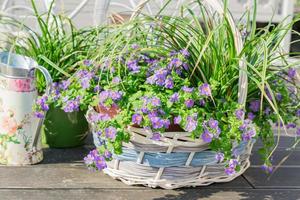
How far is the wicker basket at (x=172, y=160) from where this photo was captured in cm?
124

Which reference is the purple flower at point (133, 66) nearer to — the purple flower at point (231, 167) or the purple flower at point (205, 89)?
the purple flower at point (205, 89)

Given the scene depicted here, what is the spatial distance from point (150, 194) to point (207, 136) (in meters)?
0.24

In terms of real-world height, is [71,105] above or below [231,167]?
above

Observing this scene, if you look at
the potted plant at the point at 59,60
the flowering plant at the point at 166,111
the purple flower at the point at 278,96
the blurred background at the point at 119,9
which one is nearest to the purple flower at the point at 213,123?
the flowering plant at the point at 166,111

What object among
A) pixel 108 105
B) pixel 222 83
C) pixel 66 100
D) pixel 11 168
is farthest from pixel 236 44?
pixel 11 168

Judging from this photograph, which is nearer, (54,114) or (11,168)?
(11,168)

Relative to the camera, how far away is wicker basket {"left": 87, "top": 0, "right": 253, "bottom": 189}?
1235 mm

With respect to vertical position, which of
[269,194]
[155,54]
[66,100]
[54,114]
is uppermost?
[155,54]

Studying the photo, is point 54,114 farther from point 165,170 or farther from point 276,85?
point 276,85

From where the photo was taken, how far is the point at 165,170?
129cm

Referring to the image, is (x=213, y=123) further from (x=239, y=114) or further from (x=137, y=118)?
(x=137, y=118)

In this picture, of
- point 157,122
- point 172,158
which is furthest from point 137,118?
point 172,158

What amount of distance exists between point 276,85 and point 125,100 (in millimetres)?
A: 496

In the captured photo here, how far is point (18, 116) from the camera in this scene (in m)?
1.43
